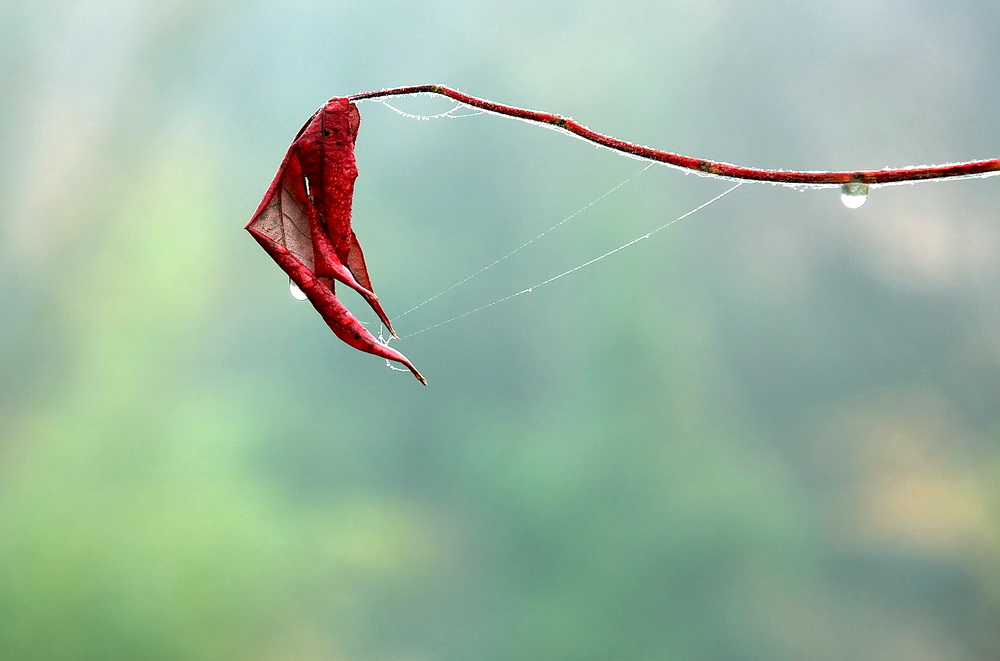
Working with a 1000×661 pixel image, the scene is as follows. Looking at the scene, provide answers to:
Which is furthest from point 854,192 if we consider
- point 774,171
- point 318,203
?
point 318,203

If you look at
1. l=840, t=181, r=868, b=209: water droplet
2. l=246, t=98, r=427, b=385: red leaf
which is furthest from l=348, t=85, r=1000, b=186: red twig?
l=246, t=98, r=427, b=385: red leaf

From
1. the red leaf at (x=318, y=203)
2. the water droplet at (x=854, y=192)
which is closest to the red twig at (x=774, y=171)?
the water droplet at (x=854, y=192)

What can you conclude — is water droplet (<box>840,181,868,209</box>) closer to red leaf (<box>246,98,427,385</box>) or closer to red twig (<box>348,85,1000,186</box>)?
red twig (<box>348,85,1000,186</box>)

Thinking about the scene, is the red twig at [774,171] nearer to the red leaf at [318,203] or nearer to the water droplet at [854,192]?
the water droplet at [854,192]

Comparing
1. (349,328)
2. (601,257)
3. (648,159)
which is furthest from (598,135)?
(601,257)

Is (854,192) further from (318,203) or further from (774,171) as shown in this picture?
(318,203)

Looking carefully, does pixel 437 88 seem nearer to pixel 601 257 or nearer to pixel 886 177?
pixel 886 177
